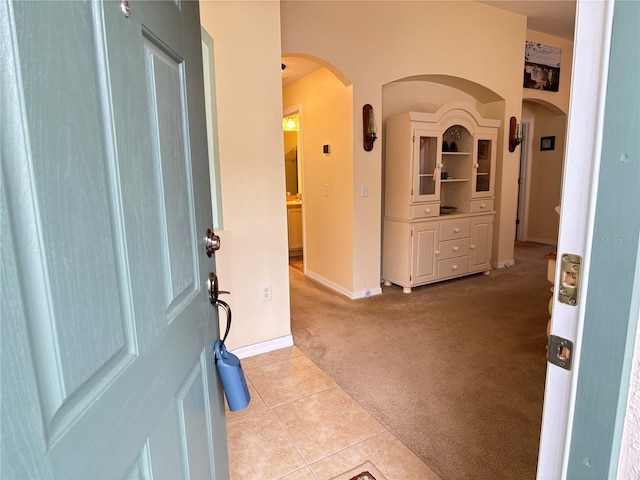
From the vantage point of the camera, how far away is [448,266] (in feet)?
13.2

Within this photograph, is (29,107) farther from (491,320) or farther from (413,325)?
(491,320)

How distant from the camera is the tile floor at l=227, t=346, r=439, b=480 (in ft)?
5.02

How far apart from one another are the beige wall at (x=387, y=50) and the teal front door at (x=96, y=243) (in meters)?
2.51

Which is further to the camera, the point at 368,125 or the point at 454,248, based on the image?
the point at 454,248

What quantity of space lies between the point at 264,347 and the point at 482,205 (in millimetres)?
3020

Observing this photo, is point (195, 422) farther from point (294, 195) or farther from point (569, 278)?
point (294, 195)

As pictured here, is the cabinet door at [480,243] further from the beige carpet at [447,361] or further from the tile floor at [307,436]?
the tile floor at [307,436]

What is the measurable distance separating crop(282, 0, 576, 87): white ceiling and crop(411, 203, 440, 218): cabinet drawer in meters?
1.79

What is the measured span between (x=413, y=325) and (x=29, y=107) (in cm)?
294

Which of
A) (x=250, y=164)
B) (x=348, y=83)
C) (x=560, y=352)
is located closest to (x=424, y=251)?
(x=348, y=83)

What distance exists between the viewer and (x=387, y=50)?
339 cm

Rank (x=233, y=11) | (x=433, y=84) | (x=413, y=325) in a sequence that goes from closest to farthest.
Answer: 1. (x=233, y=11)
2. (x=413, y=325)
3. (x=433, y=84)

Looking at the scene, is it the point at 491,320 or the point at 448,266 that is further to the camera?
the point at 448,266

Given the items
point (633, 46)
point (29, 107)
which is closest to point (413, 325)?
point (633, 46)
